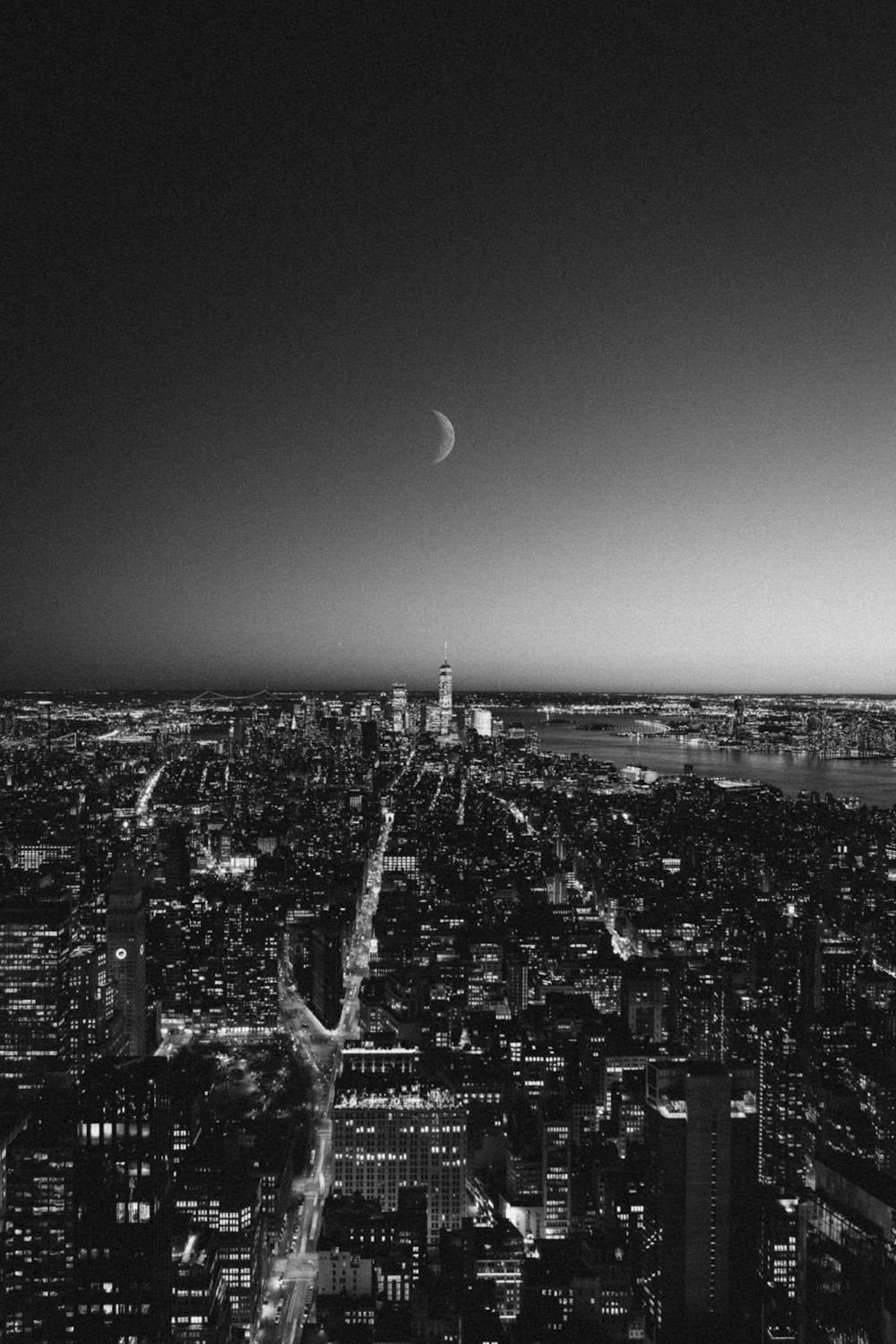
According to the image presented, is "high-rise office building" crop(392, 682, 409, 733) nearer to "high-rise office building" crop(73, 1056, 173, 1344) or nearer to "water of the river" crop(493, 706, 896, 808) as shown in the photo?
"water of the river" crop(493, 706, 896, 808)

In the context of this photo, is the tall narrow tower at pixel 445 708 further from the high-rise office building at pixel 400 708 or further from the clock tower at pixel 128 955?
the clock tower at pixel 128 955

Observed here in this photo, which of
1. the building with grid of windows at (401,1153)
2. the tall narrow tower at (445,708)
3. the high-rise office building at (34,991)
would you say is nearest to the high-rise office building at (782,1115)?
the building with grid of windows at (401,1153)

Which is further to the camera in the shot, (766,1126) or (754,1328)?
(766,1126)

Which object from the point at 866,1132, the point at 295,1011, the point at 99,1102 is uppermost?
the point at 99,1102

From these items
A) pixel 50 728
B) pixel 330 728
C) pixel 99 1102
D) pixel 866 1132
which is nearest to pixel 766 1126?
pixel 866 1132

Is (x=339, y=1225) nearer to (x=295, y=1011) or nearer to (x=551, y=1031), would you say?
(x=551, y=1031)

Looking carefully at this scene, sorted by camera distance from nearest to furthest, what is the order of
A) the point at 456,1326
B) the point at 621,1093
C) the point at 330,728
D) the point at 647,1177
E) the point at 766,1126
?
the point at 456,1326 → the point at 647,1177 → the point at 766,1126 → the point at 621,1093 → the point at 330,728

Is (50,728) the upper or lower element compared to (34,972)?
upper
